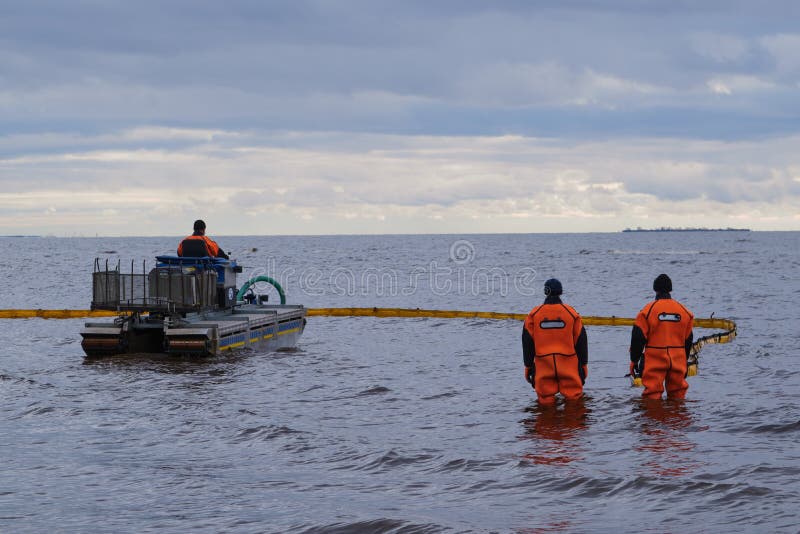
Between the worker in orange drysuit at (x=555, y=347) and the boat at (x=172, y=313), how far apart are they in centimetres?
904

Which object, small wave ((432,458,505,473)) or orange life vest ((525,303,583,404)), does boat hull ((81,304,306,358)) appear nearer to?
orange life vest ((525,303,583,404))

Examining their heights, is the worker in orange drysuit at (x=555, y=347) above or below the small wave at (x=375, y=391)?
above

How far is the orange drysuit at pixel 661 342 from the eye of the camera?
1314 cm

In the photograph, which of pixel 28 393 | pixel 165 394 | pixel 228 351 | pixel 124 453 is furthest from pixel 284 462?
pixel 228 351

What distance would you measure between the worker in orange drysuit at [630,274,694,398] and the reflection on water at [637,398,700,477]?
1.57 feet

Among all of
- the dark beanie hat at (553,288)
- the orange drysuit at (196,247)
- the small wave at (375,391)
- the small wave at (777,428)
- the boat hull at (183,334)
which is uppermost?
the orange drysuit at (196,247)

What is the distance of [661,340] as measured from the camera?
43.3ft

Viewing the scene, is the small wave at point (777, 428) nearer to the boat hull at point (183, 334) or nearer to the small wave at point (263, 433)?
the small wave at point (263, 433)

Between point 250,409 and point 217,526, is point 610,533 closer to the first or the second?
point 217,526

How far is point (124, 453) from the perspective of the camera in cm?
1153

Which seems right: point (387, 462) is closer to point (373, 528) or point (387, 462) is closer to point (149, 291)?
point (373, 528)

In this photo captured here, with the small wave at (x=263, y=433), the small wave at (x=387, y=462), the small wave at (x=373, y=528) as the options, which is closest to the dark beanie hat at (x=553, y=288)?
the small wave at (x=387, y=462)

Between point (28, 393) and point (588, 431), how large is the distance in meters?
10.1

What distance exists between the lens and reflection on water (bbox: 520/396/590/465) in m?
11.3
